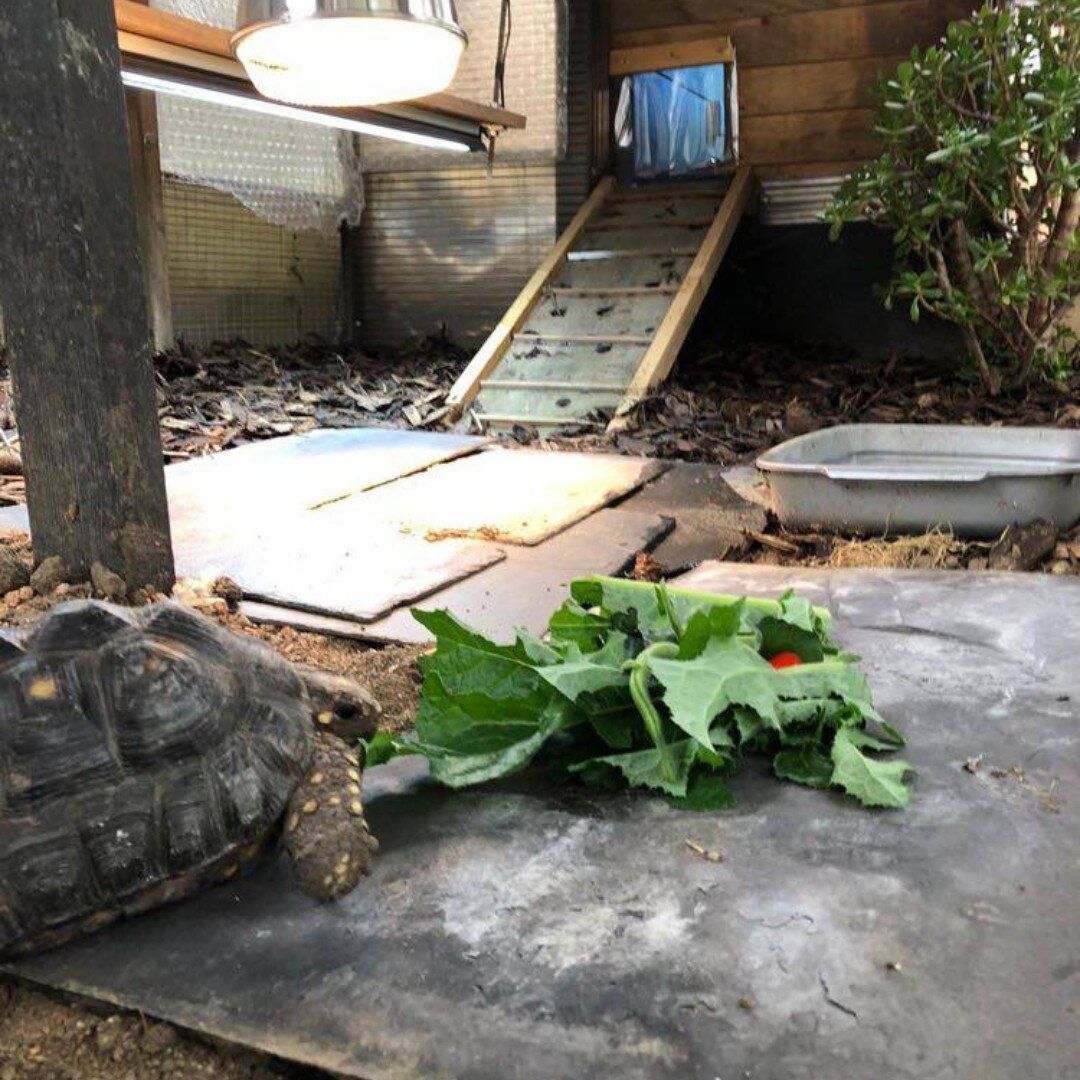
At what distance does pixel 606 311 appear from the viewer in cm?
718

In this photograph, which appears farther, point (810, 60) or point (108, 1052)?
point (810, 60)

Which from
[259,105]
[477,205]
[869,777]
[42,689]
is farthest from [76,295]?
[477,205]

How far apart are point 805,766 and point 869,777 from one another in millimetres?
129

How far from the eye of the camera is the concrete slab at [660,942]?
1.17 m

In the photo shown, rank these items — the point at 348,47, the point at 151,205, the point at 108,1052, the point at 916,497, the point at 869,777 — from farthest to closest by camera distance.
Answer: the point at 151,205
the point at 916,497
the point at 348,47
the point at 869,777
the point at 108,1052

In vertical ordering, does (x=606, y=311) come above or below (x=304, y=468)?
above

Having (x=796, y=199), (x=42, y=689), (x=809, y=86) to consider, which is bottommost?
(x=42, y=689)

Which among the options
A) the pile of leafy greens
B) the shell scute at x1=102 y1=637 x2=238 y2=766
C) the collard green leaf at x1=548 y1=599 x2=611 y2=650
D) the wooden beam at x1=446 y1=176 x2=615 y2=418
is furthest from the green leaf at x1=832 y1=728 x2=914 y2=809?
the wooden beam at x1=446 y1=176 x2=615 y2=418

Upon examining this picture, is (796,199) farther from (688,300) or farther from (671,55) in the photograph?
(688,300)

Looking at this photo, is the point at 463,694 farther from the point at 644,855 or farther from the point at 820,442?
the point at 820,442

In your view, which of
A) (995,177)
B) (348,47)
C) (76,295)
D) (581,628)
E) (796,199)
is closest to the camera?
(581,628)

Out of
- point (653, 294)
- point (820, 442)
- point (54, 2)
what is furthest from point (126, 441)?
point (653, 294)

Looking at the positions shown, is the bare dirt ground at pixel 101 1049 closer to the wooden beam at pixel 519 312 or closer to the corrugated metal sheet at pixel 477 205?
the wooden beam at pixel 519 312

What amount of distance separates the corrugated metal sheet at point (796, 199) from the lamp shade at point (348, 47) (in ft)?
15.6
